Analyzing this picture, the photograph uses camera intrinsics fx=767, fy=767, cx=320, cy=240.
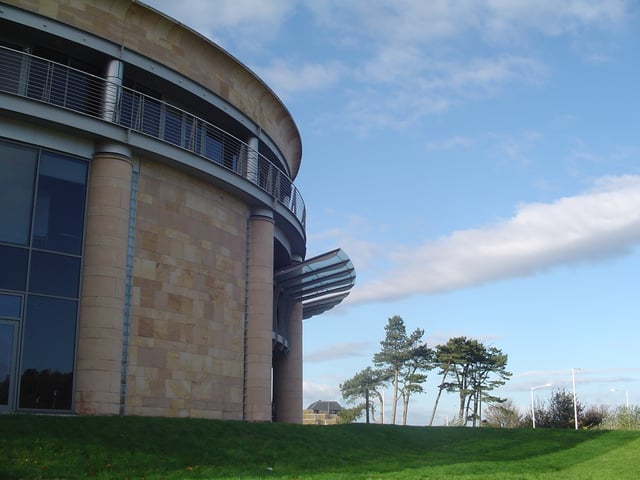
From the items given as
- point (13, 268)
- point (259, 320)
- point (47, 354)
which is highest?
point (13, 268)

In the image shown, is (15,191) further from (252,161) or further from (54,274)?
(252,161)

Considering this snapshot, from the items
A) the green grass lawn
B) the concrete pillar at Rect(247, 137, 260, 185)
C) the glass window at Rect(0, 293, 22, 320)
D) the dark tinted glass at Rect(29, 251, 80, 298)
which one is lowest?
the green grass lawn

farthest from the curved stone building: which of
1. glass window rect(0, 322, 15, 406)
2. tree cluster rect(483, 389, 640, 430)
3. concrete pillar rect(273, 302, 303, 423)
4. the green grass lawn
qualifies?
tree cluster rect(483, 389, 640, 430)

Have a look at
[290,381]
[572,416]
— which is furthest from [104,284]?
[572,416]

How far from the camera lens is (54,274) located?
20812mm

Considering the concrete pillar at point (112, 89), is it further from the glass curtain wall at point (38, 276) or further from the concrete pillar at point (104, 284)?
the glass curtain wall at point (38, 276)

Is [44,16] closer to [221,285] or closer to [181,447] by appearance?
[221,285]

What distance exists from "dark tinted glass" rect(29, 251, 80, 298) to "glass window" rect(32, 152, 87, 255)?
0.85ft

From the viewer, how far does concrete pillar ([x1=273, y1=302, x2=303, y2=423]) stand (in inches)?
1463

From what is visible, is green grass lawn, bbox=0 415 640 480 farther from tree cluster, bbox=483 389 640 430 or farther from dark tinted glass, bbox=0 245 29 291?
tree cluster, bbox=483 389 640 430

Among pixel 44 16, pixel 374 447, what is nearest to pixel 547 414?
pixel 374 447

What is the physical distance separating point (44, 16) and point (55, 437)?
12043mm

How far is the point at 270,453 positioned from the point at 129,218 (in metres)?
8.19

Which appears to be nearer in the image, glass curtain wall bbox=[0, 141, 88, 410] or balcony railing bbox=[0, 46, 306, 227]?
glass curtain wall bbox=[0, 141, 88, 410]
